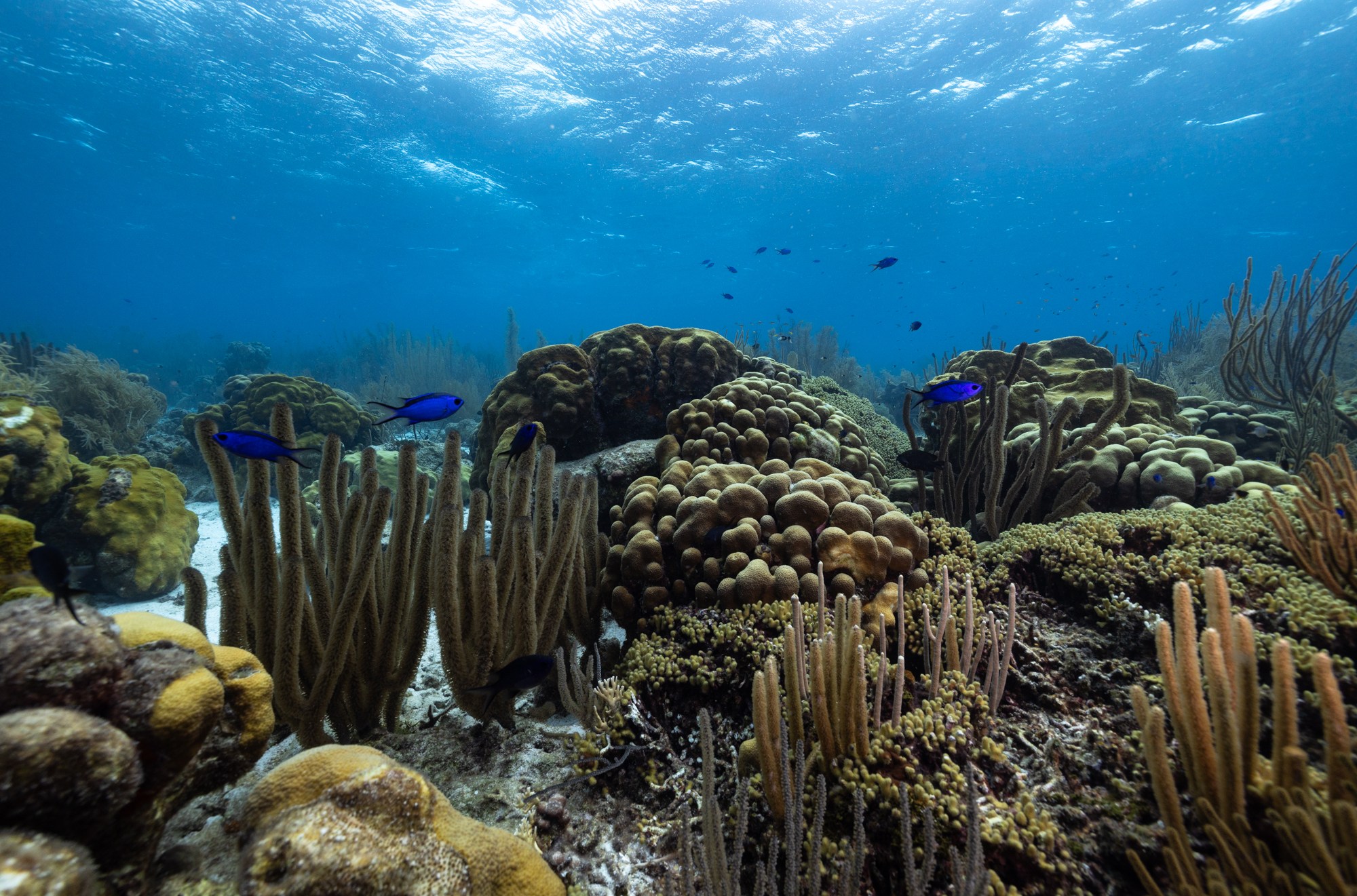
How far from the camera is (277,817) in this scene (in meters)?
1.44

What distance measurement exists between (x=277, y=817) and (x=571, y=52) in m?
26.5

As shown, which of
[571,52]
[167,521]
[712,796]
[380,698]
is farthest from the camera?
[571,52]

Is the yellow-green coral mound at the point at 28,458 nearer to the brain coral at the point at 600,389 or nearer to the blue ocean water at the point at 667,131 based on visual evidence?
the brain coral at the point at 600,389

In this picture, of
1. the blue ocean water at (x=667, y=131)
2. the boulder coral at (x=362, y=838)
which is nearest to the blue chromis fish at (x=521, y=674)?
the boulder coral at (x=362, y=838)

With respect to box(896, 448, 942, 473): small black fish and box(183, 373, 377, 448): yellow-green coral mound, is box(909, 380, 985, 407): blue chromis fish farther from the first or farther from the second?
box(183, 373, 377, 448): yellow-green coral mound

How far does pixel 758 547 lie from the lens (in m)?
3.70

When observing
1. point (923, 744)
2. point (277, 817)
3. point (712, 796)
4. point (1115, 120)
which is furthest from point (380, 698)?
point (1115, 120)

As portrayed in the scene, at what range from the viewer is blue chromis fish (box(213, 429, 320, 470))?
2.46m

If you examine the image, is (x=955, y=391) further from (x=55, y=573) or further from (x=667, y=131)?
(x=667, y=131)

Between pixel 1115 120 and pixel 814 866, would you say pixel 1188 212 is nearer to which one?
pixel 1115 120

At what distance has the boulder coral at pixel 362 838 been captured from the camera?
133 cm

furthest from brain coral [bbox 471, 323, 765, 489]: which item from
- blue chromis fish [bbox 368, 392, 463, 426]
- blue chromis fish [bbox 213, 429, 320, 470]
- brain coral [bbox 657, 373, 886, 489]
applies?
blue chromis fish [bbox 213, 429, 320, 470]

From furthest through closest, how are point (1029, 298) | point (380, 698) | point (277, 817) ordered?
1. point (1029, 298)
2. point (380, 698)
3. point (277, 817)

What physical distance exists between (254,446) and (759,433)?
413 centimetres
